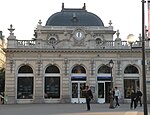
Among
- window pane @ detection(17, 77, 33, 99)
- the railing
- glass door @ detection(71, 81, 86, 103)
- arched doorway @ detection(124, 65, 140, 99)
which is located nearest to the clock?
the railing

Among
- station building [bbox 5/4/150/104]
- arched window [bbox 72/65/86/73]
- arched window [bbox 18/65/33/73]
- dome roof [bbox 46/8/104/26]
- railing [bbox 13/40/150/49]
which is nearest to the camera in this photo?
station building [bbox 5/4/150/104]

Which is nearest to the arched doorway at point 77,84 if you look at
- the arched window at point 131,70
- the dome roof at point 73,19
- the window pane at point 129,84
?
the window pane at point 129,84

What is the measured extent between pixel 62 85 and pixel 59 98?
159 cm

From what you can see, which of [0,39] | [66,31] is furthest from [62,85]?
[0,39]

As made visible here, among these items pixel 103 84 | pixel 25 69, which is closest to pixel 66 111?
pixel 103 84

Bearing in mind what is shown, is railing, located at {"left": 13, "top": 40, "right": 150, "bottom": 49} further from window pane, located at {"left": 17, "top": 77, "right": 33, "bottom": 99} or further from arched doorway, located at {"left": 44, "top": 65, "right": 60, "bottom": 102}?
window pane, located at {"left": 17, "top": 77, "right": 33, "bottom": 99}

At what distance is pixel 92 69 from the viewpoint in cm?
4462

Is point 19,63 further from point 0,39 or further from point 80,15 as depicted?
point 0,39

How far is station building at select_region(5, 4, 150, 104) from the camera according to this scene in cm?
4406

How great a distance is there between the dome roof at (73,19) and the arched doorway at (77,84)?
33.6 ft

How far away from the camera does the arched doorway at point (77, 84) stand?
44.4 meters

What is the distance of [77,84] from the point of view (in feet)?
146

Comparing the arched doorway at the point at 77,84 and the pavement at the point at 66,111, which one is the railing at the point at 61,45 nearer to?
the arched doorway at the point at 77,84

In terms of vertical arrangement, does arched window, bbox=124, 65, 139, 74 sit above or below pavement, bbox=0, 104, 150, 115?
above
